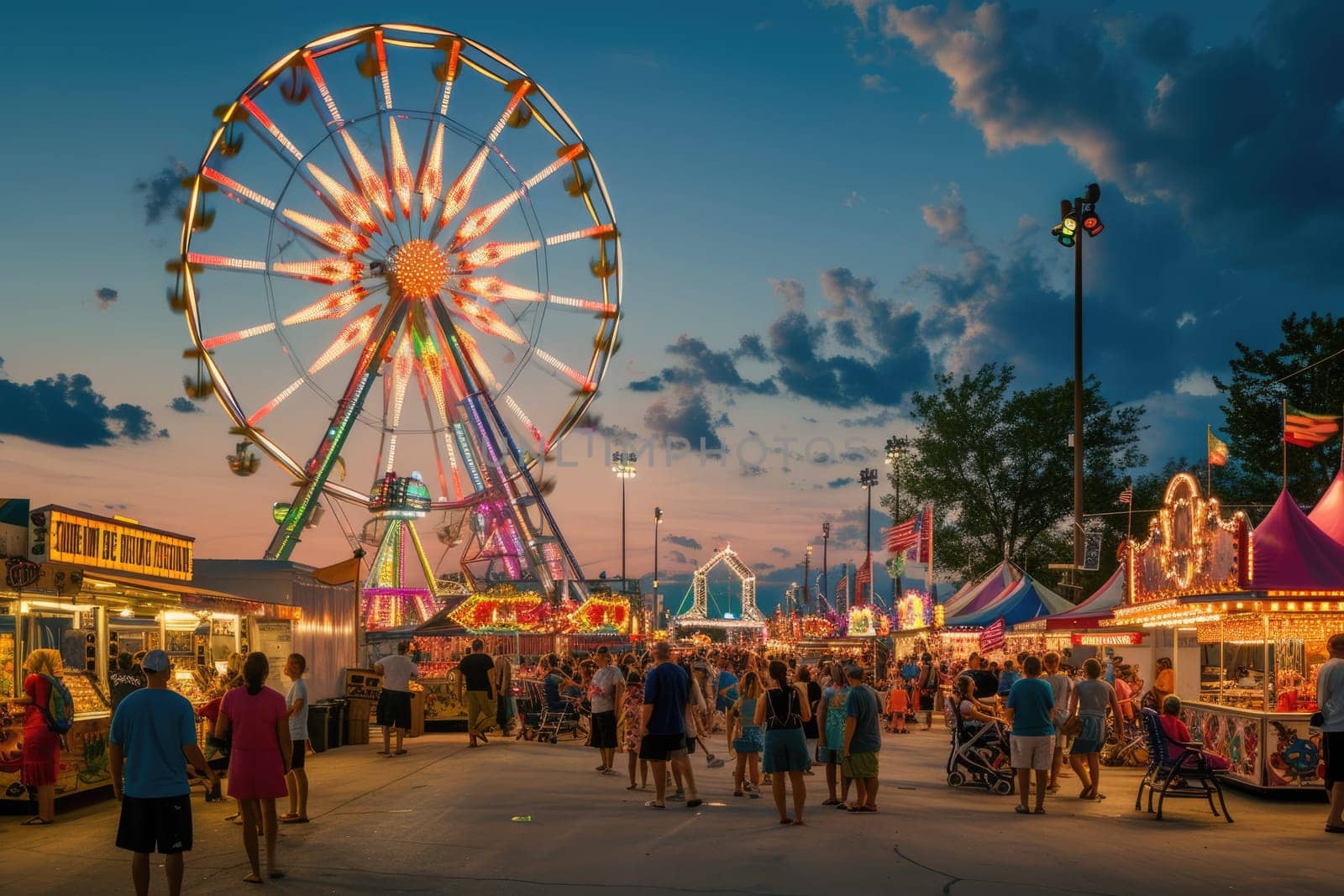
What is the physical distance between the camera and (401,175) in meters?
31.9

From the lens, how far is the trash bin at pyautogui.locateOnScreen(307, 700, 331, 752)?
65.7ft

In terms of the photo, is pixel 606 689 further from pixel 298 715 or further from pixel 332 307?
pixel 332 307

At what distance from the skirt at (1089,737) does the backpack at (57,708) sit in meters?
9.89

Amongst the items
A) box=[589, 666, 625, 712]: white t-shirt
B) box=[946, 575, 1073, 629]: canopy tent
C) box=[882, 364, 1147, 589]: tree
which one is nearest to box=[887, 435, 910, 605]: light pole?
box=[882, 364, 1147, 589]: tree

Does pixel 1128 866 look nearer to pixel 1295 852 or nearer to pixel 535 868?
pixel 1295 852

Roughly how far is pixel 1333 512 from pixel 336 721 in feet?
48.3

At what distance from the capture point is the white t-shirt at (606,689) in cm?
1653

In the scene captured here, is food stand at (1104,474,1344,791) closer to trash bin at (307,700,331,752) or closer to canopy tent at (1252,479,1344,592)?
canopy tent at (1252,479,1344,592)

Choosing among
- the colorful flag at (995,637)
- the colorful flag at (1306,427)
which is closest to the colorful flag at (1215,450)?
the colorful flag at (1306,427)

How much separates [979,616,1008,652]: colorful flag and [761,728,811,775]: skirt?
18.8 metres

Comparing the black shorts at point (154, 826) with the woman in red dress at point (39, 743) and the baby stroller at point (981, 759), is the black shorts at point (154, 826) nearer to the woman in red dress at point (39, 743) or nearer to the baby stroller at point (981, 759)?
the woman in red dress at point (39, 743)

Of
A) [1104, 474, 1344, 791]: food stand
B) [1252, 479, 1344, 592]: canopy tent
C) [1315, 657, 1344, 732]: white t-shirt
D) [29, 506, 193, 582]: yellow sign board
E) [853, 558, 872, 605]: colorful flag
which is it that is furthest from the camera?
[853, 558, 872, 605]: colorful flag

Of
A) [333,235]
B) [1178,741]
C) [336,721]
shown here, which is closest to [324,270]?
[333,235]

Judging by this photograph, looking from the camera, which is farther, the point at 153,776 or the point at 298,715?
the point at 298,715
